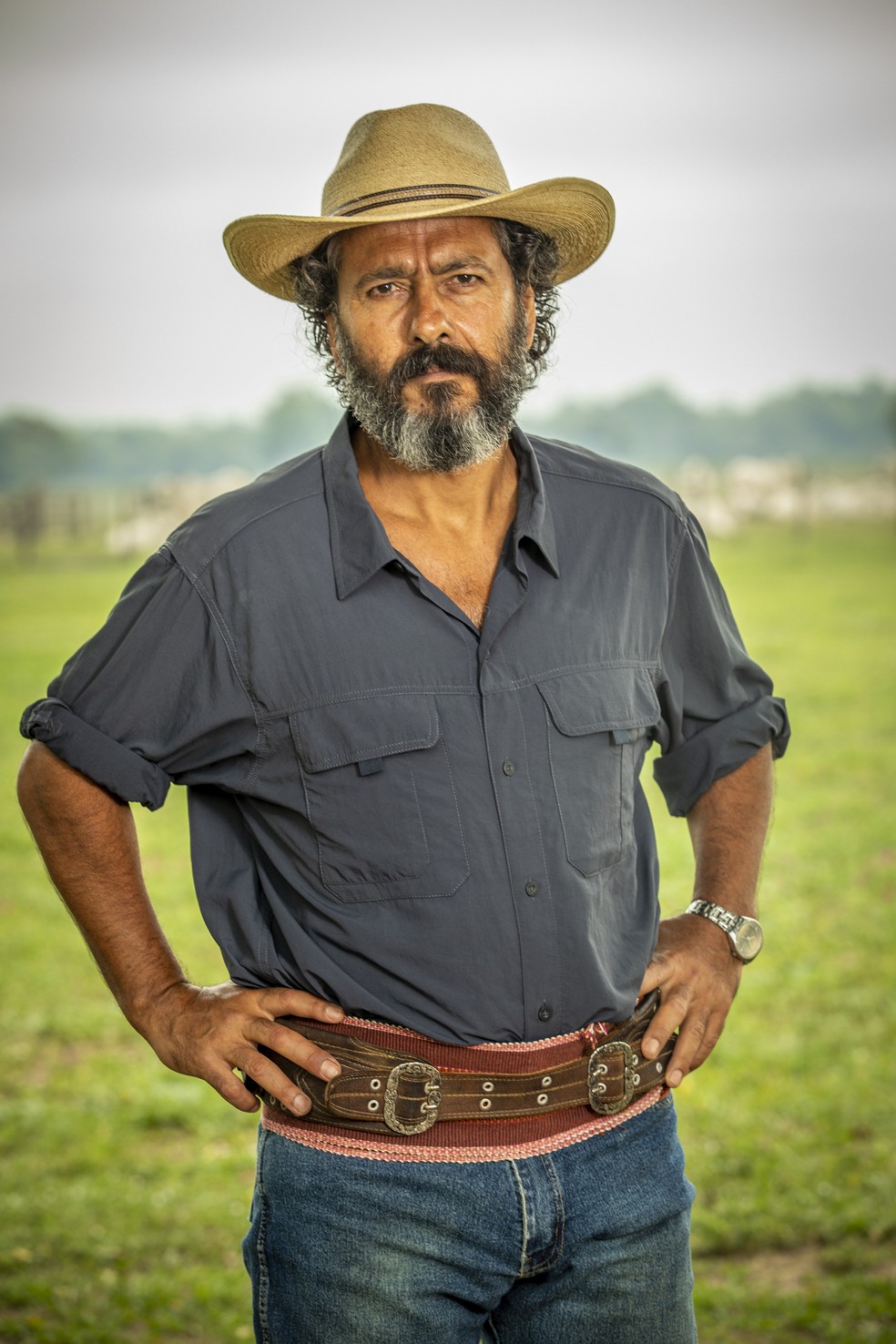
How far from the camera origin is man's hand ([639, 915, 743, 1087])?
1954 mm

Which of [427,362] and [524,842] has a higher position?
[427,362]

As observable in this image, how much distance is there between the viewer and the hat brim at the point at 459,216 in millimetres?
1855

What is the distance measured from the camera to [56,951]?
6488 millimetres

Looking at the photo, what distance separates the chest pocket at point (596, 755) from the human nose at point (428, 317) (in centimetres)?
52

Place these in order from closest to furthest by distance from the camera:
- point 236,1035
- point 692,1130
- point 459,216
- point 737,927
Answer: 1. point 236,1035
2. point 459,216
3. point 737,927
4. point 692,1130

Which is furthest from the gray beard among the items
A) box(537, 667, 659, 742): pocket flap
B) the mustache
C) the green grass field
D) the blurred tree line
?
the blurred tree line

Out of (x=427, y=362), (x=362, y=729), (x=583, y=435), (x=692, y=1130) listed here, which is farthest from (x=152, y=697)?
(x=583, y=435)

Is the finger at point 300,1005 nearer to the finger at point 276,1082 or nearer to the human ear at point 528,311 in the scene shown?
the finger at point 276,1082

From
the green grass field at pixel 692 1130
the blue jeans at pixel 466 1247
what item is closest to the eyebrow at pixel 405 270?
the blue jeans at pixel 466 1247

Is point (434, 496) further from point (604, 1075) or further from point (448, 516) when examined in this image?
point (604, 1075)

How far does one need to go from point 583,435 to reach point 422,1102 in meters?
25.3

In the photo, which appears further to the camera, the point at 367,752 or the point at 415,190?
the point at 415,190

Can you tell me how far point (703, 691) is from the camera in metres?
2.12

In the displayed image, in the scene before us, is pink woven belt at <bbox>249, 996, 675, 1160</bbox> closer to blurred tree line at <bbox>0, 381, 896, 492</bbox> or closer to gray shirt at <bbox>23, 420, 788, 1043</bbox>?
gray shirt at <bbox>23, 420, 788, 1043</bbox>
